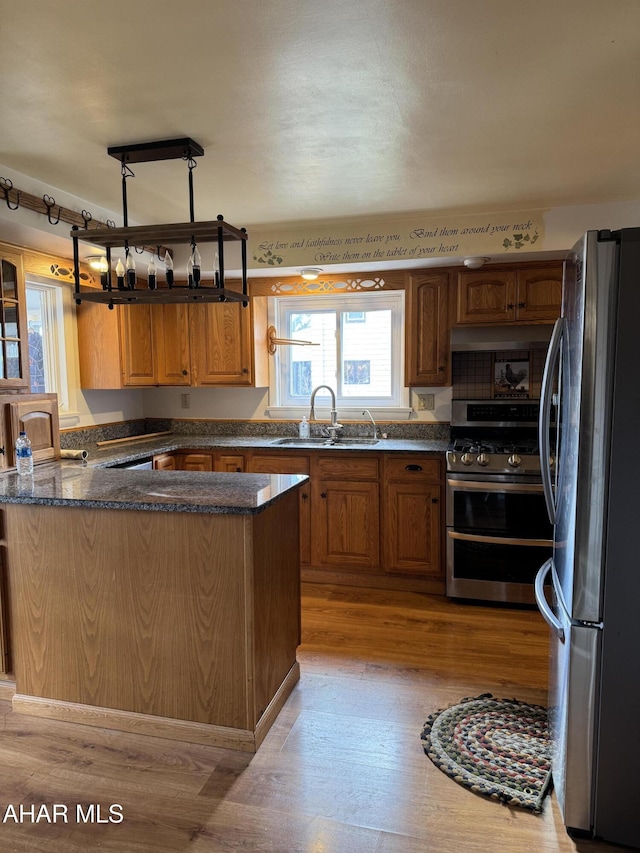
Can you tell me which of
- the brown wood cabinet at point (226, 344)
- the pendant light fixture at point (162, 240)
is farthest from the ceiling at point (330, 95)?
the brown wood cabinet at point (226, 344)

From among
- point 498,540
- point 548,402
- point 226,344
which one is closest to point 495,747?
point 548,402

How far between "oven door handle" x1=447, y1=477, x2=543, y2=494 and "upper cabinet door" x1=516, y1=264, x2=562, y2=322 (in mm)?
1088

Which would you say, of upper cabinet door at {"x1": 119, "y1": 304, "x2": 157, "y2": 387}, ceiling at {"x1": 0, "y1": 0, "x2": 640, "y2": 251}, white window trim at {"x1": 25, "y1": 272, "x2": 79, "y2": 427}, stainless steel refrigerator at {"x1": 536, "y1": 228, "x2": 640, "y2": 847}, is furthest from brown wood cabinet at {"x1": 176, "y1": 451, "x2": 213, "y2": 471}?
stainless steel refrigerator at {"x1": 536, "y1": 228, "x2": 640, "y2": 847}

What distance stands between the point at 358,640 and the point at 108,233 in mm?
2368

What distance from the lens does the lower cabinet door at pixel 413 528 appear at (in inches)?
145

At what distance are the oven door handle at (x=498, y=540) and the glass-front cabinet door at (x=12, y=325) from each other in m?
2.66

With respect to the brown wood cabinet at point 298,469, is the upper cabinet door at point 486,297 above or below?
above

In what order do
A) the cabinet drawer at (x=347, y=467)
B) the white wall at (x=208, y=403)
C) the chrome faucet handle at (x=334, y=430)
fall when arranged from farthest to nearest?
the white wall at (x=208, y=403) → the chrome faucet handle at (x=334, y=430) → the cabinet drawer at (x=347, y=467)

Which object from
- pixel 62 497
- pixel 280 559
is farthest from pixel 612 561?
pixel 62 497

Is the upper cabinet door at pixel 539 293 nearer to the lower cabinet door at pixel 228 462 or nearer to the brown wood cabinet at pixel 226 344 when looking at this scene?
the brown wood cabinet at pixel 226 344

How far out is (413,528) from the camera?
3.72 metres

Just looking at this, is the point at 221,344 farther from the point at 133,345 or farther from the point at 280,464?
the point at 280,464

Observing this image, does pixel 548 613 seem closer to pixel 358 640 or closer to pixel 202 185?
pixel 358 640

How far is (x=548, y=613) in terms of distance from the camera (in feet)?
6.35
